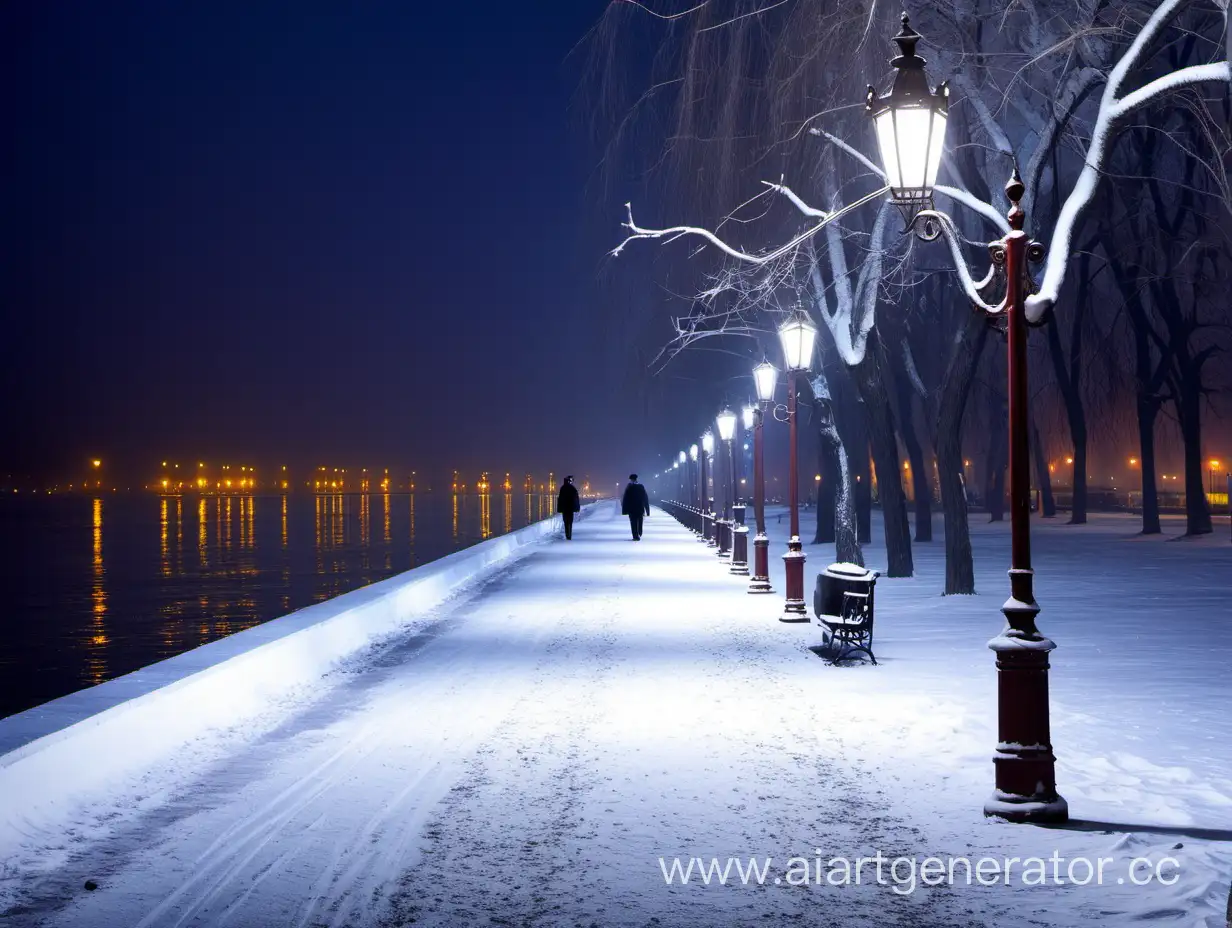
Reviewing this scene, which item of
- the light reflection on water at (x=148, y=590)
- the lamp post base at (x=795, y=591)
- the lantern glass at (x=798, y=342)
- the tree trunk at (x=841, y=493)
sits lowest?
the light reflection on water at (x=148, y=590)

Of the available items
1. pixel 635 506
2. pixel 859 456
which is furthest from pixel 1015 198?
pixel 635 506

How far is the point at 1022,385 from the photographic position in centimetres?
914

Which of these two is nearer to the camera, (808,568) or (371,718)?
(371,718)

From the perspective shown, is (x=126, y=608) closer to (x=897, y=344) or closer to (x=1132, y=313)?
(x=897, y=344)

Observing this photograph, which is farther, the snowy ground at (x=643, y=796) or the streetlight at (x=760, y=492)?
the streetlight at (x=760, y=492)

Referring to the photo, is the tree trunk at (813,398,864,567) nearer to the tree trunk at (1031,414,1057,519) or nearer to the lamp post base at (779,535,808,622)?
the lamp post base at (779,535,808,622)

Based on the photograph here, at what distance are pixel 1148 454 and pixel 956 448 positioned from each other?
1020 inches

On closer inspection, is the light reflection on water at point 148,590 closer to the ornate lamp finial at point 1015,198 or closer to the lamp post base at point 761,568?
the lamp post base at point 761,568

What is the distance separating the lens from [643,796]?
8906 millimetres

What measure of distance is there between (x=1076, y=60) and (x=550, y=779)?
523 inches

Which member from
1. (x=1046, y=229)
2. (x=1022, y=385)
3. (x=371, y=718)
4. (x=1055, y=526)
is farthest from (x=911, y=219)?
(x=1055, y=526)

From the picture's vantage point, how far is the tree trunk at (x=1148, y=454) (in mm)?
45969

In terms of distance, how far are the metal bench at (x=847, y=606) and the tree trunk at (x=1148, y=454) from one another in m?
32.0


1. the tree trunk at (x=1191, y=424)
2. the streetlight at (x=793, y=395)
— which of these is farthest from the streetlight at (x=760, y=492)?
the tree trunk at (x=1191, y=424)
